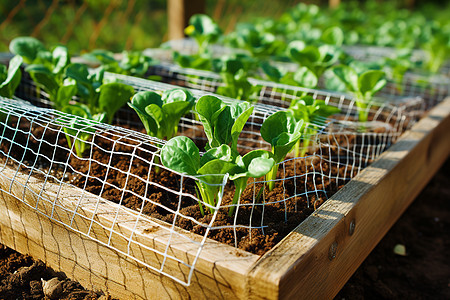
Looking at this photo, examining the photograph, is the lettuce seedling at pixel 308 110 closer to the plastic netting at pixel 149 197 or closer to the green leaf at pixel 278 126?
the plastic netting at pixel 149 197

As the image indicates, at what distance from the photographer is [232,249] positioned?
3.02 feet

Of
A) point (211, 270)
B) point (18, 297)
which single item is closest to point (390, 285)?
point (211, 270)

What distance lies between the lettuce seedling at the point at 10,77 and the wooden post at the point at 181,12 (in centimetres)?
166

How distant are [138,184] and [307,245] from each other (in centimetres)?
52

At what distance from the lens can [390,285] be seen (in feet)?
4.68

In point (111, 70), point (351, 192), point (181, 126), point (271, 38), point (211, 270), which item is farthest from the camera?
point (271, 38)

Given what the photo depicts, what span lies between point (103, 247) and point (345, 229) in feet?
1.89

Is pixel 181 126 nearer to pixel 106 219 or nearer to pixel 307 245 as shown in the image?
pixel 106 219

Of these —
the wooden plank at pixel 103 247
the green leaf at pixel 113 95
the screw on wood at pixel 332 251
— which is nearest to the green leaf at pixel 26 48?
the green leaf at pixel 113 95

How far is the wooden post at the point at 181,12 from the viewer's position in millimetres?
2977

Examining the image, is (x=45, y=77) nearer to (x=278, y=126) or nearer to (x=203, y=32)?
(x=278, y=126)

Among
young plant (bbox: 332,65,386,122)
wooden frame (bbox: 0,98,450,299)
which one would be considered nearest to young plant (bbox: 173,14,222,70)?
young plant (bbox: 332,65,386,122)

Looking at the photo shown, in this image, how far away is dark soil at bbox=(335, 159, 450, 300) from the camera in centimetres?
138

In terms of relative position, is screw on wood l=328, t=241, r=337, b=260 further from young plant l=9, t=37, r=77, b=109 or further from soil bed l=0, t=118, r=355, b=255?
young plant l=9, t=37, r=77, b=109
